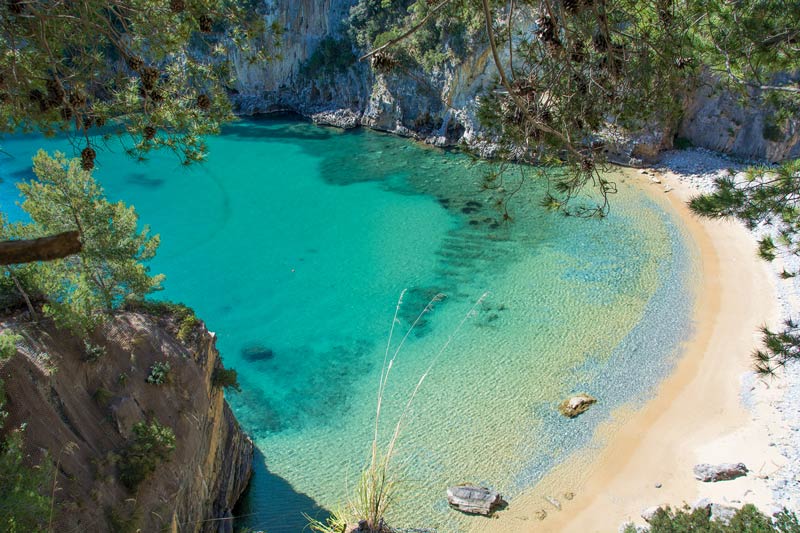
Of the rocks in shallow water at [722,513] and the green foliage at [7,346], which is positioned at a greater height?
the green foliage at [7,346]

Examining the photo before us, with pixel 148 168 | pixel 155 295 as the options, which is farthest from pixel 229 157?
pixel 155 295

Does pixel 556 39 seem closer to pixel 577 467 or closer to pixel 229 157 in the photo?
pixel 577 467

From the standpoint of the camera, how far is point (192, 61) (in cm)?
761

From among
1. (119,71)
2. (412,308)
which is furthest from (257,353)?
(119,71)

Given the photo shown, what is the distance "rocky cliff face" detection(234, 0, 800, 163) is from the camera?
28797mm

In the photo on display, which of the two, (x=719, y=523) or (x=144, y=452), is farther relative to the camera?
(x=719, y=523)

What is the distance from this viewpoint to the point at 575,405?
15453mm

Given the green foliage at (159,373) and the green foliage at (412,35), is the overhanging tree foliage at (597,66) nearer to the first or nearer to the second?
the green foliage at (159,373)

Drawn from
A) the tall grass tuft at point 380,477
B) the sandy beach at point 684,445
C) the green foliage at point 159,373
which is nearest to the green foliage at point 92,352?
the green foliage at point 159,373

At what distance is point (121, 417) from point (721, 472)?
1322 cm

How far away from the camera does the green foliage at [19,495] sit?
551cm

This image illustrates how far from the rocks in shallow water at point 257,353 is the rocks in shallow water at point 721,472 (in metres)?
12.8

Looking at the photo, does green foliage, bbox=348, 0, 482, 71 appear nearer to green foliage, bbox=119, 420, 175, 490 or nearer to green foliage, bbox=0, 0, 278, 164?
green foliage, bbox=0, 0, 278, 164

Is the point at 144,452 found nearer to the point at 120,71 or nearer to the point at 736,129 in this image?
the point at 120,71
